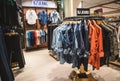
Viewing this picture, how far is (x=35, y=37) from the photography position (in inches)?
240

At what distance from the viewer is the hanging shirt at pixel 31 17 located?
19.8 ft

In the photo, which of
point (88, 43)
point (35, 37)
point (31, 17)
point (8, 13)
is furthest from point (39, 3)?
point (88, 43)

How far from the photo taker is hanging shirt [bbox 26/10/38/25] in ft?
19.8

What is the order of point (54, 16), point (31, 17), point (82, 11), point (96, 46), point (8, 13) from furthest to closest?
1. point (54, 16)
2. point (31, 17)
3. point (8, 13)
4. point (82, 11)
5. point (96, 46)

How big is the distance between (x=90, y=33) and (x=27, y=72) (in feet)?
6.90

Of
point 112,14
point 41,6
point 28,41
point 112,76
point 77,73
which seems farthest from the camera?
point 41,6

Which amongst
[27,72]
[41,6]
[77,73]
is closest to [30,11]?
[41,6]

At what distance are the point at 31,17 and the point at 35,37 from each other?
88cm

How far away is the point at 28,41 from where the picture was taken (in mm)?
6023

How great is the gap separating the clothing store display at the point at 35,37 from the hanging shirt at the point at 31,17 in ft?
1.38

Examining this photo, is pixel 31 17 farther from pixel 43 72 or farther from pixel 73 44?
pixel 73 44

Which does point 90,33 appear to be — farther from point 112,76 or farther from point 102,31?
point 112,76

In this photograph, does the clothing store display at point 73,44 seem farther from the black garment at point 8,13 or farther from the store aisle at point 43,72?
the black garment at point 8,13

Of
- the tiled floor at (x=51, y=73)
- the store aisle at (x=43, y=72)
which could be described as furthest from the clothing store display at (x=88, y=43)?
the store aisle at (x=43, y=72)
